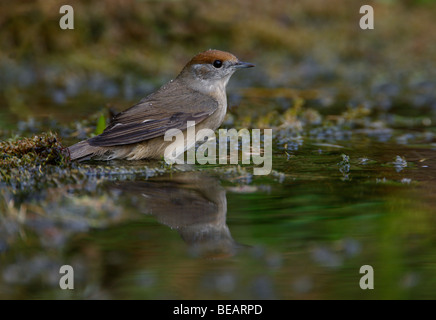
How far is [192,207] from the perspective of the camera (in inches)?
183

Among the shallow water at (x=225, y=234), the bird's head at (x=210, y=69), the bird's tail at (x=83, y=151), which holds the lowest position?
the shallow water at (x=225, y=234)

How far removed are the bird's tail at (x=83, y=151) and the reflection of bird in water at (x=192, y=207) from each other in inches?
32.2

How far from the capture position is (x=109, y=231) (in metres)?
4.09

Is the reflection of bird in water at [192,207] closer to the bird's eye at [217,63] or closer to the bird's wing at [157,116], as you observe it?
the bird's wing at [157,116]

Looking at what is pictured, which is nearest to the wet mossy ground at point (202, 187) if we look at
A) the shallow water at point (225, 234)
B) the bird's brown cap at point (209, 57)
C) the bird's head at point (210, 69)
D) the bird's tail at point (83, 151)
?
the shallow water at point (225, 234)

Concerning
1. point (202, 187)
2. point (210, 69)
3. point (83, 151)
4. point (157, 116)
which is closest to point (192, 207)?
point (202, 187)

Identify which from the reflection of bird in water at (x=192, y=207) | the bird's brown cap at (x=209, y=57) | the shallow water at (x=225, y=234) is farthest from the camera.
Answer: the bird's brown cap at (x=209, y=57)

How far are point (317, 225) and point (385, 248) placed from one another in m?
0.52

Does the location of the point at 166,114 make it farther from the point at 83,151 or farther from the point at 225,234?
the point at 225,234

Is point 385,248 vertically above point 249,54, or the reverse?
point 249,54

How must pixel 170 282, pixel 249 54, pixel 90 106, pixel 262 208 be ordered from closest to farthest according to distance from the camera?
1. pixel 170 282
2. pixel 262 208
3. pixel 90 106
4. pixel 249 54

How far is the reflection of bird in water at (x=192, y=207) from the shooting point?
3.98 metres
